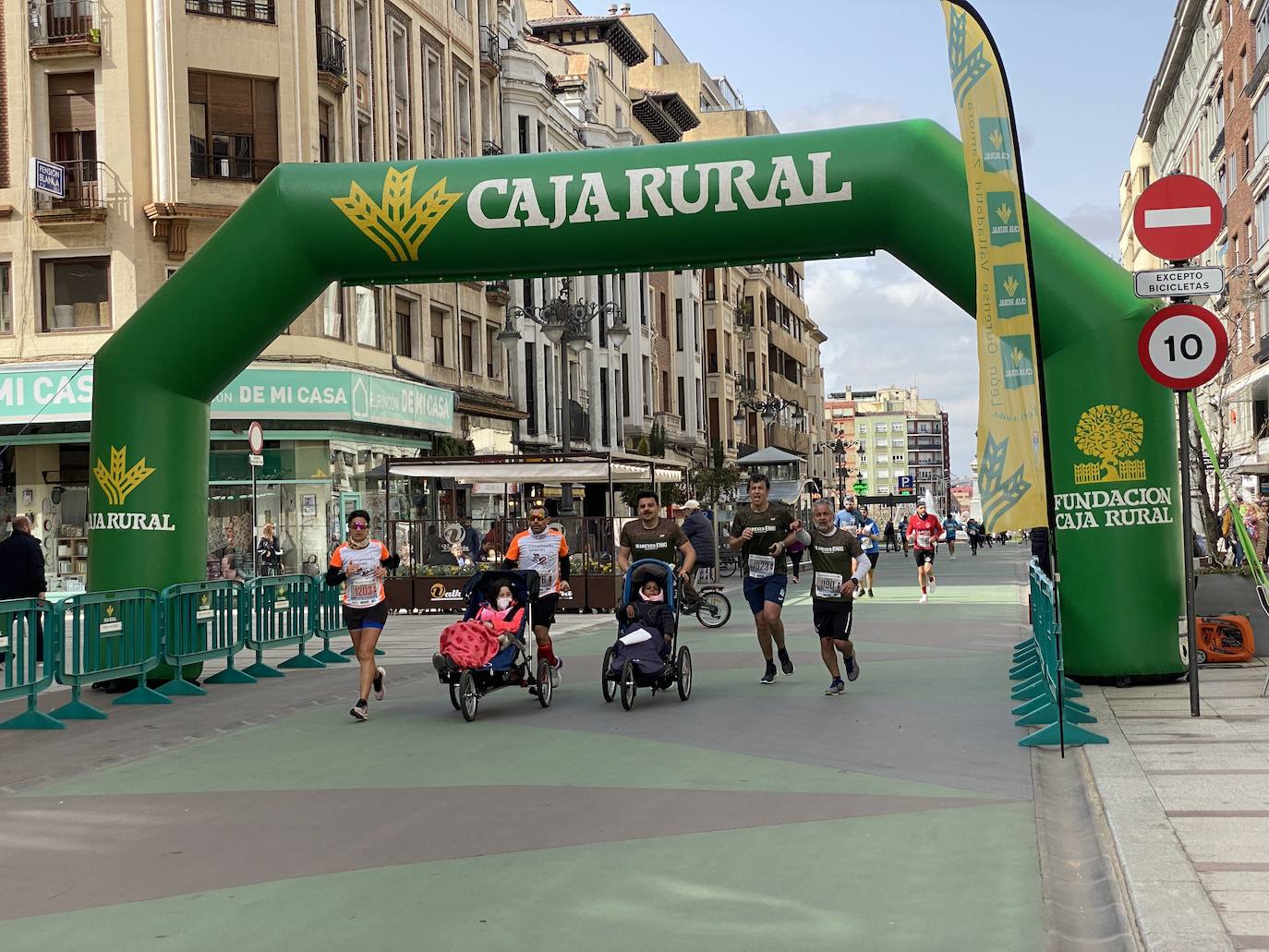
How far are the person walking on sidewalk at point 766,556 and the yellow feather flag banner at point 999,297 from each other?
15.1 ft

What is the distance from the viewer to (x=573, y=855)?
7.28 metres

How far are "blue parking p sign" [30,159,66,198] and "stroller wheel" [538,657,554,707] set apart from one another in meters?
20.6

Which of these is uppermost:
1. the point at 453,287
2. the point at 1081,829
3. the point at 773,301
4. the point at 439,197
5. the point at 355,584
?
the point at 773,301

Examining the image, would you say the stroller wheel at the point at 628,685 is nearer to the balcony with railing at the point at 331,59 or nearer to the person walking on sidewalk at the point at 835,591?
the person walking on sidewalk at the point at 835,591

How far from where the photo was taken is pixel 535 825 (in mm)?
7988

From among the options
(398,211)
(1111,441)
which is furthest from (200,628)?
(1111,441)

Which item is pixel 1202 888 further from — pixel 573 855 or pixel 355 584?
pixel 355 584

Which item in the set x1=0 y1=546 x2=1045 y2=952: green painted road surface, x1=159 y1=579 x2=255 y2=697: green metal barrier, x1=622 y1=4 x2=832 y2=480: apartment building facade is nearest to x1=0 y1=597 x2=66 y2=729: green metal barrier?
x1=0 y1=546 x2=1045 y2=952: green painted road surface

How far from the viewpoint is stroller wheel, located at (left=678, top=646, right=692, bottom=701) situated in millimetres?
13430

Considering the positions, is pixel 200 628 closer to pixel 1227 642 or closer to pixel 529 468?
pixel 1227 642

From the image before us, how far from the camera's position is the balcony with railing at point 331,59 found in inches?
1330

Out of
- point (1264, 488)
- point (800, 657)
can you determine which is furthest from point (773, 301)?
point (800, 657)

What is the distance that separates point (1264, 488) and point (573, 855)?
42001 mm

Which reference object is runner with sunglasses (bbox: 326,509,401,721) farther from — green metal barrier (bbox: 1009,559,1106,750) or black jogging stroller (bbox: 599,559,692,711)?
green metal barrier (bbox: 1009,559,1106,750)
